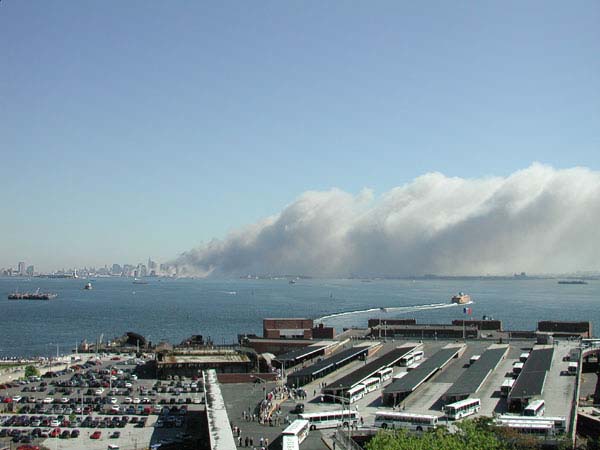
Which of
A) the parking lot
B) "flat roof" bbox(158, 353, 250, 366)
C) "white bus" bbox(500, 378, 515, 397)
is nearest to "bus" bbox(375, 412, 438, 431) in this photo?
"white bus" bbox(500, 378, 515, 397)

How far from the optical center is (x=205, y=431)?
50.3ft

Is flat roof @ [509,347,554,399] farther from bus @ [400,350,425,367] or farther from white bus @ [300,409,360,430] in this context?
white bus @ [300,409,360,430]

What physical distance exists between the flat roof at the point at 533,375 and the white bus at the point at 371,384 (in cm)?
341

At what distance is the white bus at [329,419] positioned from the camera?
47.5ft

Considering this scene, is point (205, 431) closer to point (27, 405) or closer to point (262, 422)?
point (262, 422)

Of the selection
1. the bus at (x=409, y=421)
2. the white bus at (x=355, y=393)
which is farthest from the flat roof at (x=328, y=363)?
the bus at (x=409, y=421)

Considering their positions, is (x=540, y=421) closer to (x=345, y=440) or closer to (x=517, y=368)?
(x=345, y=440)

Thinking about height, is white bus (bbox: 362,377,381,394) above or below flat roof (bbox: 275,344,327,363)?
below

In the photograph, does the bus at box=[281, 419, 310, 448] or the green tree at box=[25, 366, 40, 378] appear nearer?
the bus at box=[281, 419, 310, 448]

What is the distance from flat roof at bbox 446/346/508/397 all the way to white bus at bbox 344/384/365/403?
6.77 feet

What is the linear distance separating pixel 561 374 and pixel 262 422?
9.09 metres

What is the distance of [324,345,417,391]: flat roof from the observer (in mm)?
17189

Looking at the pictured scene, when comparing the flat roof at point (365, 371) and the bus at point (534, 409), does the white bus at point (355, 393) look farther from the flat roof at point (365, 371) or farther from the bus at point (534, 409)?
the bus at point (534, 409)

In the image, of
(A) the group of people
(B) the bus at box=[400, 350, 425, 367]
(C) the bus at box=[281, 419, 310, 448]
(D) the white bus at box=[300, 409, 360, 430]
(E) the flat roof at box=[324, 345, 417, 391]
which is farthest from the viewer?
(B) the bus at box=[400, 350, 425, 367]
